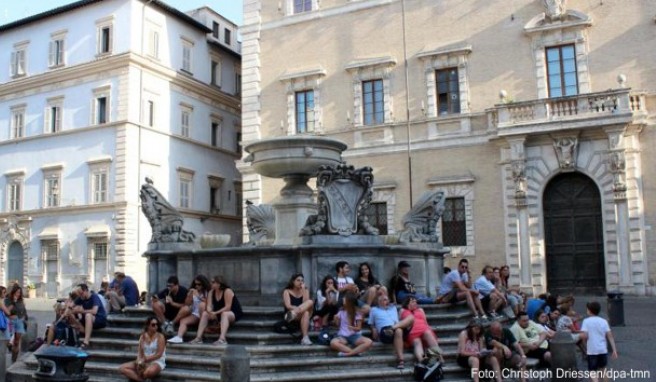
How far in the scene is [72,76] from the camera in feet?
116

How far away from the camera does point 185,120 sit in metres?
37.0

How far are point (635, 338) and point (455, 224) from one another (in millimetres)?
12389

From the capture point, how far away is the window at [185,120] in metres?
36.7

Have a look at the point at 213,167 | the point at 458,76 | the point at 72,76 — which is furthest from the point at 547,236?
the point at 72,76

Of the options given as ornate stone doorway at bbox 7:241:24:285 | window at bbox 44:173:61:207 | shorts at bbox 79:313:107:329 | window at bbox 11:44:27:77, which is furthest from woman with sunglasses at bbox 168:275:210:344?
window at bbox 11:44:27:77

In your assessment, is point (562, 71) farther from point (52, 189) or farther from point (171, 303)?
point (52, 189)

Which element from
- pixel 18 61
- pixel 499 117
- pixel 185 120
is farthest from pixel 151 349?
pixel 18 61

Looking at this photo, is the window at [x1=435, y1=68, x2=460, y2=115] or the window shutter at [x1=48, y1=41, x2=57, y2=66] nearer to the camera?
the window at [x1=435, y1=68, x2=460, y2=115]

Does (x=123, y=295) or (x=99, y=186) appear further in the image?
(x=99, y=186)

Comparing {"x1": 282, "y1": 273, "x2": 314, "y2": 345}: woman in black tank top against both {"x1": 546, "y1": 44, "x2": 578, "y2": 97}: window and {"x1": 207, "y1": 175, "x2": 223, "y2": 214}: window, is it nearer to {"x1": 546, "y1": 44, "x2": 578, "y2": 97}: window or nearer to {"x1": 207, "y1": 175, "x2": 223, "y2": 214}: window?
{"x1": 546, "y1": 44, "x2": 578, "y2": 97}: window

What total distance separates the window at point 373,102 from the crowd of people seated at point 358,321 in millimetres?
16386

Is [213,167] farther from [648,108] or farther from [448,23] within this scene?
[648,108]

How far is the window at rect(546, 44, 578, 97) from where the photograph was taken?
25.3 metres

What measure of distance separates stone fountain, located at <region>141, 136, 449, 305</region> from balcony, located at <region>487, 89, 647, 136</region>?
37.8 feet
